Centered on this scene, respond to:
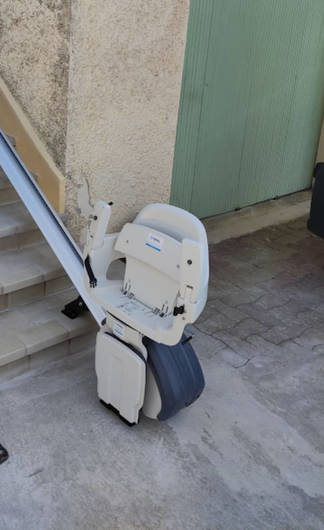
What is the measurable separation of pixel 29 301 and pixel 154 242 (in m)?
1.26

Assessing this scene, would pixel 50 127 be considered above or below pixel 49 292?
above

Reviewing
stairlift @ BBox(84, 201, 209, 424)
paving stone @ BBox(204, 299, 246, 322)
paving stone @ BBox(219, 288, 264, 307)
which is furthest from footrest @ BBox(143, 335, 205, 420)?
paving stone @ BBox(219, 288, 264, 307)

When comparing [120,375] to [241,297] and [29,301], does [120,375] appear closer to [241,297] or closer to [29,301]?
[29,301]

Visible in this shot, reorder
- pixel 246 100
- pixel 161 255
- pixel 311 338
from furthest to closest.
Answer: pixel 246 100 < pixel 311 338 < pixel 161 255

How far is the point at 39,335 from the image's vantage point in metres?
3.58

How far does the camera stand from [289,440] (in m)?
3.29

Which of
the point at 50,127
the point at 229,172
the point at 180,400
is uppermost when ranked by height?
the point at 50,127

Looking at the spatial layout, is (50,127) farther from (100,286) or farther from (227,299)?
(227,299)

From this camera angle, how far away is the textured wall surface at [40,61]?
3.71 m

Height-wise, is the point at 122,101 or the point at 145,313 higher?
the point at 122,101

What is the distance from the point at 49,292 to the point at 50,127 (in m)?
1.06

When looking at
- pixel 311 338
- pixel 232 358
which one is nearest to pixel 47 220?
pixel 232 358

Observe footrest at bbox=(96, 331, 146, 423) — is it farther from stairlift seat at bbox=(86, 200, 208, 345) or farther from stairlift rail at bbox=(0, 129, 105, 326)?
stairlift rail at bbox=(0, 129, 105, 326)

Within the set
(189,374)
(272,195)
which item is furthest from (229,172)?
(189,374)
